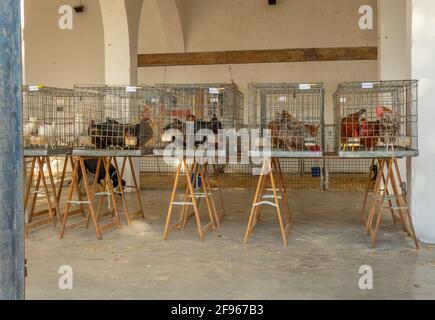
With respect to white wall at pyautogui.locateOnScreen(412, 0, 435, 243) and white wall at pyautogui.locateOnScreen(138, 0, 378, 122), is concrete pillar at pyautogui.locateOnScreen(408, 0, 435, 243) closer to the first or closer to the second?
white wall at pyautogui.locateOnScreen(412, 0, 435, 243)

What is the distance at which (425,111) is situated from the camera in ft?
15.7

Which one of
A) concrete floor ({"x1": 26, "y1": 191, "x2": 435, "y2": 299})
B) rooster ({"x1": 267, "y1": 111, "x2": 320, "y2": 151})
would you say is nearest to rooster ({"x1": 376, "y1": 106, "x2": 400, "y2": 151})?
rooster ({"x1": 267, "y1": 111, "x2": 320, "y2": 151})

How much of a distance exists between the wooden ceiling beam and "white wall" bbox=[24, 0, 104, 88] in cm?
128

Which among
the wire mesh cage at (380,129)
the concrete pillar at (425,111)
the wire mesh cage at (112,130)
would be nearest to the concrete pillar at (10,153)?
the wire mesh cage at (112,130)

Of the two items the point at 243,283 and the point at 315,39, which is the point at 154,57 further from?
the point at 243,283

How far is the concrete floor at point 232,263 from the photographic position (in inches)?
136

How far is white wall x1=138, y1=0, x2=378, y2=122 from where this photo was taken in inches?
476

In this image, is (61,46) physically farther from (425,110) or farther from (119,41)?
(425,110)

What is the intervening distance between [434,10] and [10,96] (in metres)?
4.23

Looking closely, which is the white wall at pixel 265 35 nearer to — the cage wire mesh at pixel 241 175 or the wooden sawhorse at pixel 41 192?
the cage wire mesh at pixel 241 175

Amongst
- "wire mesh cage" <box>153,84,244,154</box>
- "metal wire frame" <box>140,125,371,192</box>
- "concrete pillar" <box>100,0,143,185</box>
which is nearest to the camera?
"wire mesh cage" <box>153,84,244,154</box>

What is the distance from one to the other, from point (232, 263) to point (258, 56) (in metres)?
8.84

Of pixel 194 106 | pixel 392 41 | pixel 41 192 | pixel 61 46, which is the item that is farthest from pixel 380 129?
pixel 61 46

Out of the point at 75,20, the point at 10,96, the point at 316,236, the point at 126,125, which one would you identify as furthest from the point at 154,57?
the point at 10,96
